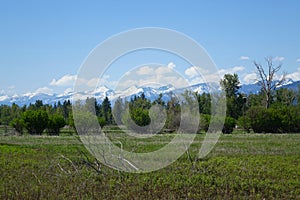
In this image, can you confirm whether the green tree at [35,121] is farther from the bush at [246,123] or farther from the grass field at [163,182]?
the grass field at [163,182]

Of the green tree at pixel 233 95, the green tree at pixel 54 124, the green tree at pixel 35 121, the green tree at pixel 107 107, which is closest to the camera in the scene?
the green tree at pixel 107 107

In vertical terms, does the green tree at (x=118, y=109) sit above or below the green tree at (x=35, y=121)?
below

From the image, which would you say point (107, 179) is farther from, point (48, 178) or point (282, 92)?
point (282, 92)

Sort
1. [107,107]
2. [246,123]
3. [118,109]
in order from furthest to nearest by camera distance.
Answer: [246,123], [107,107], [118,109]

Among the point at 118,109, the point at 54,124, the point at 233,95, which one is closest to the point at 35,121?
the point at 54,124

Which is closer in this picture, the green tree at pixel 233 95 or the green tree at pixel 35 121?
the green tree at pixel 35 121

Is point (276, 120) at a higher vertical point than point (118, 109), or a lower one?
higher

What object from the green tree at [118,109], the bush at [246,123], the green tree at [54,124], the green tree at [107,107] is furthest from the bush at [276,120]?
the green tree at [118,109]

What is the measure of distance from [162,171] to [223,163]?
2910 millimetres

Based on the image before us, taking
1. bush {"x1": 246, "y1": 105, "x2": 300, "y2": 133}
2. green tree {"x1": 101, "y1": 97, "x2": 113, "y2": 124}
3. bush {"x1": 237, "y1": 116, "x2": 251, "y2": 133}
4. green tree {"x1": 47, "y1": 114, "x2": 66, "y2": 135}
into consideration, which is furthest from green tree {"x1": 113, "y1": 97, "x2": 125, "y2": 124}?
green tree {"x1": 47, "y1": 114, "x2": 66, "y2": 135}

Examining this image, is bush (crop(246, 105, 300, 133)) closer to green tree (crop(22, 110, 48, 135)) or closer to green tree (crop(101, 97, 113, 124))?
green tree (crop(101, 97, 113, 124))

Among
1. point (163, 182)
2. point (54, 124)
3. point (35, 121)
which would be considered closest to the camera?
point (163, 182)

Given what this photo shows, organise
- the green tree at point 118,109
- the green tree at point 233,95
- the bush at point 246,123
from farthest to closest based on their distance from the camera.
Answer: the green tree at point 233,95 < the bush at point 246,123 < the green tree at point 118,109

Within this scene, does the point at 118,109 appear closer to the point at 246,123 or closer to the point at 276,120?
the point at 276,120
